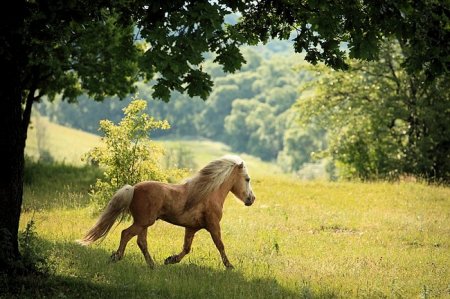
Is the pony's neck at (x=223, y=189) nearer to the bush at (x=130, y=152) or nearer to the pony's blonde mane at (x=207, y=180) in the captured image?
the pony's blonde mane at (x=207, y=180)

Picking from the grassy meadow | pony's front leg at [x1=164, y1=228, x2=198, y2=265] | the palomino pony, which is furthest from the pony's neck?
the grassy meadow

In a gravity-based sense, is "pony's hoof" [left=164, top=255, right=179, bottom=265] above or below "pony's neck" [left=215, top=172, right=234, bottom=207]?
below

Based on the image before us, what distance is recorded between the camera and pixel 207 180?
428 inches

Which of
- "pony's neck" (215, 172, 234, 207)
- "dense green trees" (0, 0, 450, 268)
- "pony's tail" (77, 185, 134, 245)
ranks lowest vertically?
"pony's tail" (77, 185, 134, 245)

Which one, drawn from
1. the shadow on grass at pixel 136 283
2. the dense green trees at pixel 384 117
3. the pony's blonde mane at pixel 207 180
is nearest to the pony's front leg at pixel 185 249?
the shadow on grass at pixel 136 283

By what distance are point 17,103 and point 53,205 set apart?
10611 millimetres

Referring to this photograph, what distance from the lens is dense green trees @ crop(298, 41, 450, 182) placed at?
34.2m

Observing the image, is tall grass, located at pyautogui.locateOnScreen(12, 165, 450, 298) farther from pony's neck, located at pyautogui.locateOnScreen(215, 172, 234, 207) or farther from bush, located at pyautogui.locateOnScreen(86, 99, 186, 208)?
bush, located at pyautogui.locateOnScreen(86, 99, 186, 208)

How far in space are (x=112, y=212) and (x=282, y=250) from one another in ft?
16.7

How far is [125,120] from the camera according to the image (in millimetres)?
16594

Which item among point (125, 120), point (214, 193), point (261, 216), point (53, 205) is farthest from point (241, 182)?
point (53, 205)

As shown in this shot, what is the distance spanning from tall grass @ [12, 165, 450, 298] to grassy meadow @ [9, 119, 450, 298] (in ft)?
0.09

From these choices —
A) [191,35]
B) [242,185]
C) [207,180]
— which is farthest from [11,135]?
[242,185]

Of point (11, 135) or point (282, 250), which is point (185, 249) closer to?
point (282, 250)
